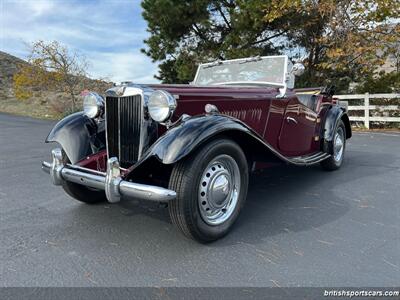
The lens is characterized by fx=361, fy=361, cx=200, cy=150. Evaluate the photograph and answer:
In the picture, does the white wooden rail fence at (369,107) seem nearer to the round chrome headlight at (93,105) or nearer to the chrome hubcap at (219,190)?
the chrome hubcap at (219,190)

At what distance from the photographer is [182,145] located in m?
2.80

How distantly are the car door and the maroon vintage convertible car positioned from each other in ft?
0.07

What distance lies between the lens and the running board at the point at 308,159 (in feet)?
14.3

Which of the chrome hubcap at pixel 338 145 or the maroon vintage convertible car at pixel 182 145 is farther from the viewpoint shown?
the chrome hubcap at pixel 338 145

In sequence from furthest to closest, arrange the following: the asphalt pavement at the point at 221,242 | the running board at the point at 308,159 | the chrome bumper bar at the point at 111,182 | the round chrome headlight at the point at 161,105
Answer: the running board at the point at 308,159 < the round chrome headlight at the point at 161,105 < the chrome bumper bar at the point at 111,182 < the asphalt pavement at the point at 221,242

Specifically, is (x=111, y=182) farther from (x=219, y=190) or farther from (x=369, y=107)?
(x=369, y=107)

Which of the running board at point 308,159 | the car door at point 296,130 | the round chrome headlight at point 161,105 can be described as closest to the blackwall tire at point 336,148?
the running board at point 308,159

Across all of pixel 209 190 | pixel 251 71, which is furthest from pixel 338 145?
pixel 209 190

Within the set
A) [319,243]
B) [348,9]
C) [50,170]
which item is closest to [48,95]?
[348,9]

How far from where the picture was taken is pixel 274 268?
2633 mm

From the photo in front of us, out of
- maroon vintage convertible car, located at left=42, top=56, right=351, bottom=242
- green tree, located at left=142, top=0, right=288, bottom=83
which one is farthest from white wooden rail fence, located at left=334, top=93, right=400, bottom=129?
maroon vintage convertible car, located at left=42, top=56, right=351, bottom=242

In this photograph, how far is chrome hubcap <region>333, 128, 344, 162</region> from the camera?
18.9ft

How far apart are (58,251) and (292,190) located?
290 cm
